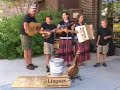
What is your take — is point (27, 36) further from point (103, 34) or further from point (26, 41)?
point (103, 34)

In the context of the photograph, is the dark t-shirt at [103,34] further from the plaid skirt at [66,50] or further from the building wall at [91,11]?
the building wall at [91,11]

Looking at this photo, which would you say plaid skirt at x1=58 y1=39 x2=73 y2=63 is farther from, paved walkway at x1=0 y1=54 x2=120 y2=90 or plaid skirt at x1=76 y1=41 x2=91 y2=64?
paved walkway at x1=0 y1=54 x2=120 y2=90

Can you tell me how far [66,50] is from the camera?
873 cm

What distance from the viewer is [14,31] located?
10.5 meters

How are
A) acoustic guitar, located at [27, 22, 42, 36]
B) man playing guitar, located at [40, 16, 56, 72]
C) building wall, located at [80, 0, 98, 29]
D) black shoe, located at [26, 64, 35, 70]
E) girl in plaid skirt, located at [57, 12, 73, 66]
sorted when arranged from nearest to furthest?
1. acoustic guitar, located at [27, 22, 42, 36]
2. man playing guitar, located at [40, 16, 56, 72]
3. girl in plaid skirt, located at [57, 12, 73, 66]
4. black shoe, located at [26, 64, 35, 70]
5. building wall, located at [80, 0, 98, 29]

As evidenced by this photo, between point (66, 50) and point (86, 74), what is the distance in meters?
0.85

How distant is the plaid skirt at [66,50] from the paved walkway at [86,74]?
0.47 m

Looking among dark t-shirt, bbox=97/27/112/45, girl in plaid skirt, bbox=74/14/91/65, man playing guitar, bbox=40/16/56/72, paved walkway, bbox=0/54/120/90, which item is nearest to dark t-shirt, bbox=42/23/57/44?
man playing guitar, bbox=40/16/56/72

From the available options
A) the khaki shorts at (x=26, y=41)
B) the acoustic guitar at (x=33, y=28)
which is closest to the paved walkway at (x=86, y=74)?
the khaki shorts at (x=26, y=41)

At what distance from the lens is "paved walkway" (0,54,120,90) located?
7410 mm

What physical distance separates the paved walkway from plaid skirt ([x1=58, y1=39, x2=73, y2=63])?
47 centimetres

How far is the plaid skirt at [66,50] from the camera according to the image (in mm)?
8641

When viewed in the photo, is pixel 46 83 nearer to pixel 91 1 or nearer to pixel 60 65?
pixel 60 65

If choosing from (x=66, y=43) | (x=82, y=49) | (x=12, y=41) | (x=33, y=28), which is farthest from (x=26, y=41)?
(x=12, y=41)
